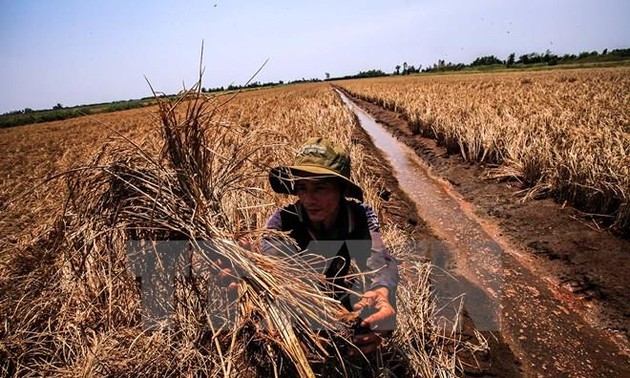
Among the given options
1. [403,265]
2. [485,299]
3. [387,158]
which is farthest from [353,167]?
[387,158]

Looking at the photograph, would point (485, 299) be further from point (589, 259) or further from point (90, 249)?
point (90, 249)

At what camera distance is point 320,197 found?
70.3 inches

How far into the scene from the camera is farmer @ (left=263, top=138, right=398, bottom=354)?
1657mm

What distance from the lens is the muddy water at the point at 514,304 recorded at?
220 cm

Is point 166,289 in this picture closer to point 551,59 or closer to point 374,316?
point 374,316

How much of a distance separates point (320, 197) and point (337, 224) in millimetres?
221

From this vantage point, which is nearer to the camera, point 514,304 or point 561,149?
point 514,304

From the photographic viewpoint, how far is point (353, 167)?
490 cm

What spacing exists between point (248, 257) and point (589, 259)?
320 cm

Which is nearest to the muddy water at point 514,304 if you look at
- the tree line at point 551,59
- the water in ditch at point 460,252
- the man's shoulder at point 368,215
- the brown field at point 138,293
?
the water in ditch at point 460,252

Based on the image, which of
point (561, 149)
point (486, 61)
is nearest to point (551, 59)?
point (486, 61)

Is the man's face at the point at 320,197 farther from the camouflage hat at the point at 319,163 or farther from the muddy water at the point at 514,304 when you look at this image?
the muddy water at the point at 514,304

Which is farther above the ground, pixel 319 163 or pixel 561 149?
pixel 319 163

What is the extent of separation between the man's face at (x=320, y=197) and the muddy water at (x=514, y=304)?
156 cm
